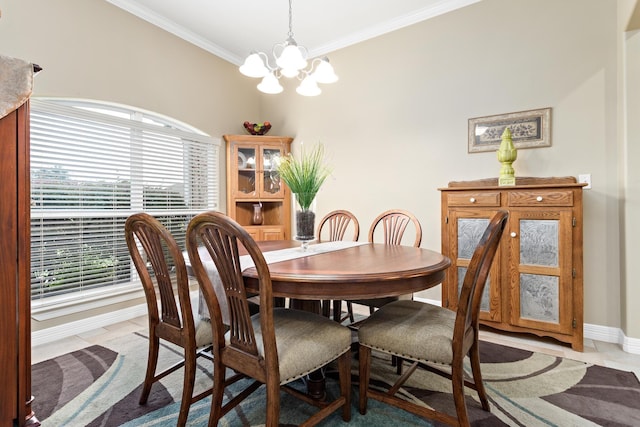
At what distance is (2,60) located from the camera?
1.06 m

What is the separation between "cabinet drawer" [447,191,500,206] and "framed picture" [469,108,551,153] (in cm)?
57

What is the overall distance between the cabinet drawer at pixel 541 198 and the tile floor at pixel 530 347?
3.43 feet

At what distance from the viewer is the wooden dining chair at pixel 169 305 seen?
4.79 feet

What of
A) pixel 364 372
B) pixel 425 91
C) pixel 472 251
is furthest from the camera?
pixel 425 91

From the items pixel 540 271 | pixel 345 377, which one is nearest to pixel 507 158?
pixel 540 271

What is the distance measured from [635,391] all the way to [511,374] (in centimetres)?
61

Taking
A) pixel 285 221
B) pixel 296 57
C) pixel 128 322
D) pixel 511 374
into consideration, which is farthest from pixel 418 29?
pixel 128 322

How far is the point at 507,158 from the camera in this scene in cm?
265

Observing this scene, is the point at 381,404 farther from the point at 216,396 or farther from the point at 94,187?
the point at 94,187

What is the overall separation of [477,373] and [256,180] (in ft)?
10.4

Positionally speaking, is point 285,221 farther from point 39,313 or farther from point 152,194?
point 39,313

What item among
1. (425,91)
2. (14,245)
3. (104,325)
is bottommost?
(104,325)

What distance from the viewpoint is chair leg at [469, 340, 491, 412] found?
5.16 ft

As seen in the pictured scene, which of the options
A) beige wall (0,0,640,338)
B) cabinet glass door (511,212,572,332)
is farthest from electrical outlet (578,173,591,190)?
cabinet glass door (511,212,572,332)
